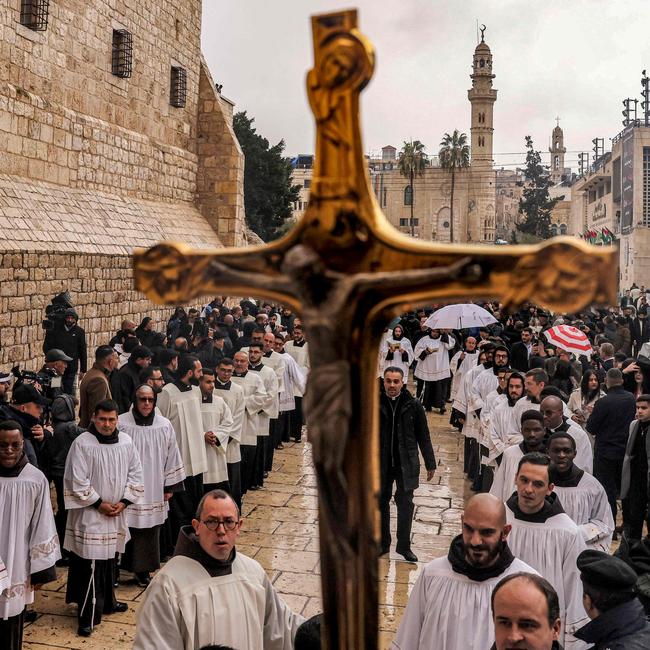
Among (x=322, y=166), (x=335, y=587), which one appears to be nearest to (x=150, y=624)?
(x=335, y=587)

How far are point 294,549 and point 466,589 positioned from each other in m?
4.28

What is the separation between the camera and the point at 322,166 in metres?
1.27

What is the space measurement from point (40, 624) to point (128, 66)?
48.5 ft

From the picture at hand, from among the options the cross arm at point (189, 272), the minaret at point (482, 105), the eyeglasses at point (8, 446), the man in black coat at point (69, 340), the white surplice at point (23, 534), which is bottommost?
the white surplice at point (23, 534)

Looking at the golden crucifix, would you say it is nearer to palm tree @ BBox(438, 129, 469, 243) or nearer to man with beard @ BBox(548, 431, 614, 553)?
man with beard @ BBox(548, 431, 614, 553)

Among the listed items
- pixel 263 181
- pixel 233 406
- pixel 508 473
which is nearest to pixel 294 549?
pixel 233 406

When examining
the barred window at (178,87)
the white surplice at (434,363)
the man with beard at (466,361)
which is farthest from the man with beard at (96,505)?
the barred window at (178,87)

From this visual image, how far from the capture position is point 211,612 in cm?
321

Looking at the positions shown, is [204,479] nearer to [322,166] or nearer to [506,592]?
[506,592]

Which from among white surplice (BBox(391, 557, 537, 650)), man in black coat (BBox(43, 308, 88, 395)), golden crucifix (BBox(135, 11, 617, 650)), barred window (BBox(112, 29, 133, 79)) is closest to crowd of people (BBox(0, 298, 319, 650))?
white surplice (BBox(391, 557, 537, 650))

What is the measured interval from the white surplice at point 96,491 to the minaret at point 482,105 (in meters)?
→ 66.5

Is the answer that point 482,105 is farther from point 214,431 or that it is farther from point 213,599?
point 213,599

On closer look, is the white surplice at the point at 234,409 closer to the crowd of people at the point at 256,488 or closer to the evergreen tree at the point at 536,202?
the crowd of people at the point at 256,488

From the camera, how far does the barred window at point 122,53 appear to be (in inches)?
693
